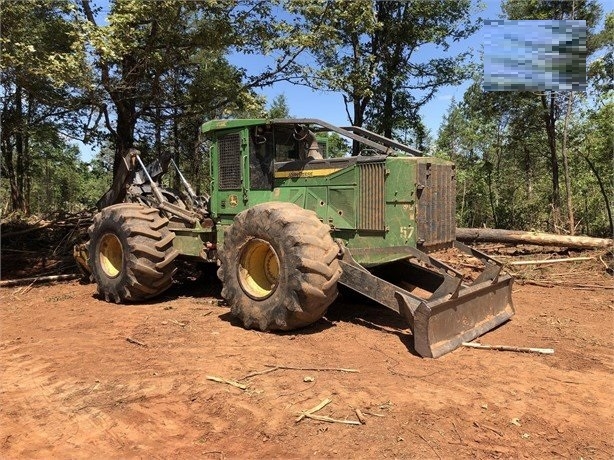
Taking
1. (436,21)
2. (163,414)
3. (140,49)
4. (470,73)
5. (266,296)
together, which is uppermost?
(436,21)

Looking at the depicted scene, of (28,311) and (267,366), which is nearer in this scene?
(267,366)

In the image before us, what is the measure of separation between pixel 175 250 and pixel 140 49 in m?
4.87

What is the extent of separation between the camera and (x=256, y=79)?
12.3 meters

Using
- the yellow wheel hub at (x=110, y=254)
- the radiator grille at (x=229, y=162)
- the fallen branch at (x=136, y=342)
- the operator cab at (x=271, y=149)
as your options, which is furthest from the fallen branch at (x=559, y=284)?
the yellow wheel hub at (x=110, y=254)

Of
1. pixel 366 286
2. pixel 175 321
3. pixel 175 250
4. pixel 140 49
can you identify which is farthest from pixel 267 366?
pixel 140 49

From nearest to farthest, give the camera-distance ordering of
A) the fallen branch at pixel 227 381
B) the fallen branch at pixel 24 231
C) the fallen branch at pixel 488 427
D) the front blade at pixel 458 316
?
the fallen branch at pixel 488 427
the fallen branch at pixel 227 381
the front blade at pixel 458 316
the fallen branch at pixel 24 231

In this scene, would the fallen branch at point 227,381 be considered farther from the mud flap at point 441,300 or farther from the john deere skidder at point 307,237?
the mud flap at point 441,300

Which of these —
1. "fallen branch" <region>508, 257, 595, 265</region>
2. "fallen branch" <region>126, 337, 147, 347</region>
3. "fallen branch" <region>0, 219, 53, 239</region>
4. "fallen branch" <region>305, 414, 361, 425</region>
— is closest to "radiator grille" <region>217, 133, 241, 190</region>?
"fallen branch" <region>126, 337, 147, 347</region>

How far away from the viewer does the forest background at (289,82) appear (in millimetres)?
9438

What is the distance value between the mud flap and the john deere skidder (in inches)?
0.6

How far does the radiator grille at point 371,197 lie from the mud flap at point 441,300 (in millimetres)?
508

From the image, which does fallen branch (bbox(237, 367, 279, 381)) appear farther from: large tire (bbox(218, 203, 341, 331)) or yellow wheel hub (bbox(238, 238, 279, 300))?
yellow wheel hub (bbox(238, 238, 279, 300))

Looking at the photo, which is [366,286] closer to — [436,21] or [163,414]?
[163,414]

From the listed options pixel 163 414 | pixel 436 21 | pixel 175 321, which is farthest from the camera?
pixel 436 21
